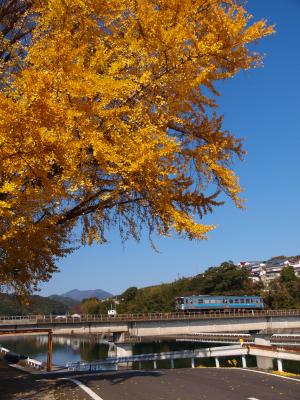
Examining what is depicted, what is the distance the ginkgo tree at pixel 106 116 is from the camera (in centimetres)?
619

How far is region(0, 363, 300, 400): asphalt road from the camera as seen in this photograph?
8109 mm

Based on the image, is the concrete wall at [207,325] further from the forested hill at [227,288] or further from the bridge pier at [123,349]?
the forested hill at [227,288]

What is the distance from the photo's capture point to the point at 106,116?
22.8 ft

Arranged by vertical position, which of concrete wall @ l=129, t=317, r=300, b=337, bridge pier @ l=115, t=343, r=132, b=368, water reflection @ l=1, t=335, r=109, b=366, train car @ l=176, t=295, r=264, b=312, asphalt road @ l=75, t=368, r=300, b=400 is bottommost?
water reflection @ l=1, t=335, r=109, b=366

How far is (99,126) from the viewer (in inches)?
281

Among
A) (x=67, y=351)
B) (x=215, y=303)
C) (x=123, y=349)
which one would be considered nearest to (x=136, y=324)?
(x=123, y=349)

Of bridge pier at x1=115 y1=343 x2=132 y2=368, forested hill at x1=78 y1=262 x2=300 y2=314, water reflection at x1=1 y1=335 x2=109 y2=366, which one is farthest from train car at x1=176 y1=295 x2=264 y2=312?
bridge pier at x1=115 y1=343 x2=132 y2=368

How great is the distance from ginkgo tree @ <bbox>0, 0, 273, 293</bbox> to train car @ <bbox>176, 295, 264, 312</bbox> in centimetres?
Answer: 6045

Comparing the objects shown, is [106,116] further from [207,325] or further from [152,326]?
[207,325]

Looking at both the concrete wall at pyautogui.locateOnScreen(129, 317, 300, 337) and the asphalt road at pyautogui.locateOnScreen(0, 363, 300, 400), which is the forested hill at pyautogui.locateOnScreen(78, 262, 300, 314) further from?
the asphalt road at pyautogui.locateOnScreen(0, 363, 300, 400)

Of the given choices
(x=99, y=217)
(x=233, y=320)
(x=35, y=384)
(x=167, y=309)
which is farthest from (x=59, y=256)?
(x=167, y=309)

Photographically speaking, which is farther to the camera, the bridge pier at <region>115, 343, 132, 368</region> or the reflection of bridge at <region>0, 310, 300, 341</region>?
the reflection of bridge at <region>0, 310, 300, 341</region>

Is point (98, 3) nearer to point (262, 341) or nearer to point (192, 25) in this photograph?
point (192, 25)

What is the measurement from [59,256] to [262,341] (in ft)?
28.4
